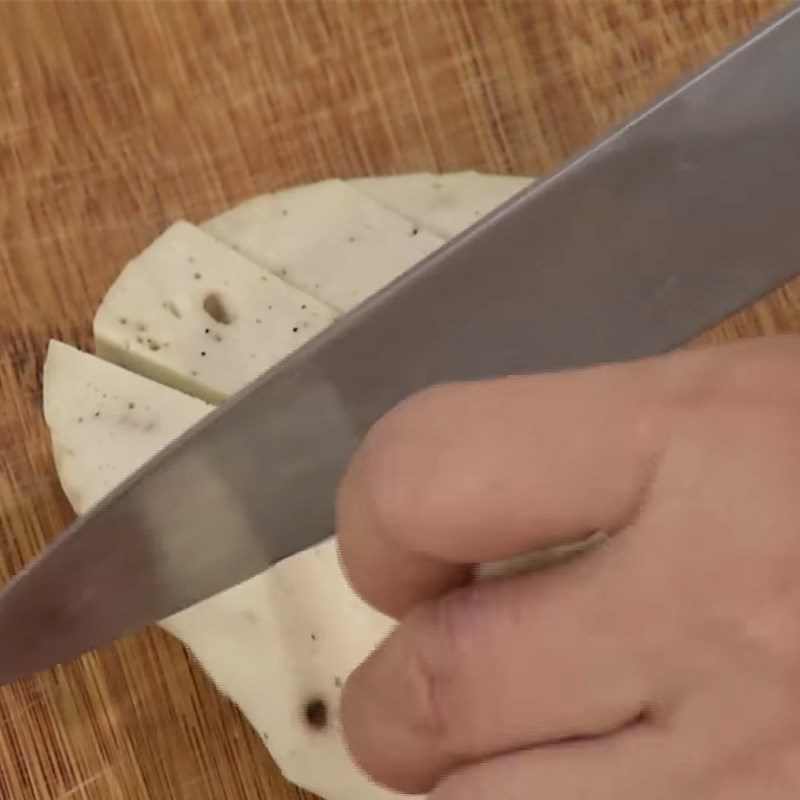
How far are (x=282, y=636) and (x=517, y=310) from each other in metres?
0.46

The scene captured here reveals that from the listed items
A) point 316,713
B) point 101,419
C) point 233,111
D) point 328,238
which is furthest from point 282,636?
point 233,111

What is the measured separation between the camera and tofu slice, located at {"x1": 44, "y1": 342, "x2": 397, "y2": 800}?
3.57 ft

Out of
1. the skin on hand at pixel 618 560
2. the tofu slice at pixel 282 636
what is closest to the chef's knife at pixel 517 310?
the tofu slice at pixel 282 636

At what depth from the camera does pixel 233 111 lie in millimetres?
1317

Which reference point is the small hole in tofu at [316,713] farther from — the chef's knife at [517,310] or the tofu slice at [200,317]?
the tofu slice at [200,317]

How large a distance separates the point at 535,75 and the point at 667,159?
595mm

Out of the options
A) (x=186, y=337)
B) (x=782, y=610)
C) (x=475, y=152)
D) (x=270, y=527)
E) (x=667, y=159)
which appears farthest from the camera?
(x=475, y=152)

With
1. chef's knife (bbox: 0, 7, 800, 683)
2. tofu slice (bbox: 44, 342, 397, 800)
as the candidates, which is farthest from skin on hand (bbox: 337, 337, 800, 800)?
tofu slice (bbox: 44, 342, 397, 800)

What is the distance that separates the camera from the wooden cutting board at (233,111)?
4.11 feet

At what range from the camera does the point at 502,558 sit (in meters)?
0.57

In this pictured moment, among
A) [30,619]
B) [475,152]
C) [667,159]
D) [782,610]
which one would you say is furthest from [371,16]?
[782,610]

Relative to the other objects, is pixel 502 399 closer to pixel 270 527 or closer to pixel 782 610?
pixel 782 610

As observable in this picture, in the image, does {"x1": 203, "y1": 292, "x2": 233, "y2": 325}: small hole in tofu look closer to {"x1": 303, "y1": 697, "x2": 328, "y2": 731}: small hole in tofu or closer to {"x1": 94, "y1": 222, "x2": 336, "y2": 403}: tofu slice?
{"x1": 94, "y1": 222, "x2": 336, "y2": 403}: tofu slice

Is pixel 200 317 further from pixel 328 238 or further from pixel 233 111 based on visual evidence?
pixel 233 111
